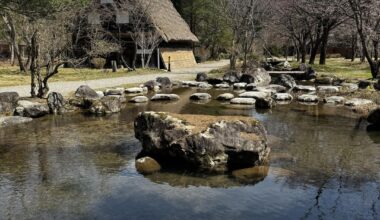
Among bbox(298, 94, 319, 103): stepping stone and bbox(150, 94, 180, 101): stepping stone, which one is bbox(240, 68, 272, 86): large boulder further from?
bbox(150, 94, 180, 101): stepping stone

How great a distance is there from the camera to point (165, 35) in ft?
132

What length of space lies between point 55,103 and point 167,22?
25.5 metres

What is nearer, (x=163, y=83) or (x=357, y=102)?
(x=357, y=102)

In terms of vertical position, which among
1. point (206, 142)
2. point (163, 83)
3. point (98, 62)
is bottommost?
point (206, 142)

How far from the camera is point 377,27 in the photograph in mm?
33031

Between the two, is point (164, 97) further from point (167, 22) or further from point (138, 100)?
point (167, 22)

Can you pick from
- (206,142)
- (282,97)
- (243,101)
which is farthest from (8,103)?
(282,97)

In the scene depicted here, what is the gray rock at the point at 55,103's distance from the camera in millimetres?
19953

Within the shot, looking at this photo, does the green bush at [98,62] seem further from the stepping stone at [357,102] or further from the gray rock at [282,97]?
the stepping stone at [357,102]

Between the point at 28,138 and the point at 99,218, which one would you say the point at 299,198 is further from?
the point at 28,138

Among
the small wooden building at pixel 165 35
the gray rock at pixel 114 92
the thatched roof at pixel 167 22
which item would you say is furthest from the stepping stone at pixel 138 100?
the thatched roof at pixel 167 22

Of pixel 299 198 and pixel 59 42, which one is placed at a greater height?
pixel 59 42

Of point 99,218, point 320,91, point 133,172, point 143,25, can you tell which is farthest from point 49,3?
point 143,25

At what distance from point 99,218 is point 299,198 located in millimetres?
4183
